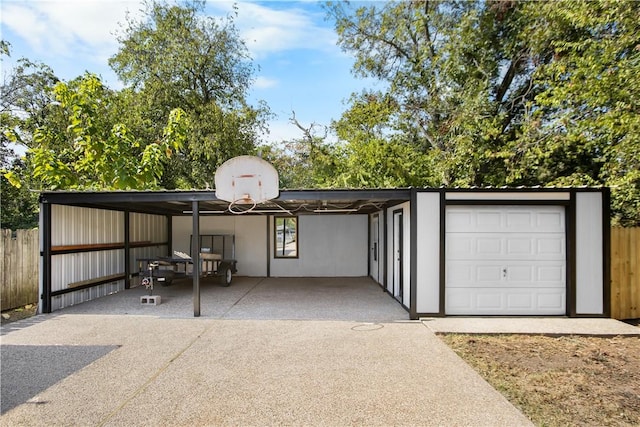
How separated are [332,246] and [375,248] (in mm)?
1611

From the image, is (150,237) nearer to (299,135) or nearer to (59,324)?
(59,324)

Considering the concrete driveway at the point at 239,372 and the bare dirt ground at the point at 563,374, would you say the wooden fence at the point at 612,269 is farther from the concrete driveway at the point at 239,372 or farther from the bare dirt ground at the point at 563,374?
the bare dirt ground at the point at 563,374

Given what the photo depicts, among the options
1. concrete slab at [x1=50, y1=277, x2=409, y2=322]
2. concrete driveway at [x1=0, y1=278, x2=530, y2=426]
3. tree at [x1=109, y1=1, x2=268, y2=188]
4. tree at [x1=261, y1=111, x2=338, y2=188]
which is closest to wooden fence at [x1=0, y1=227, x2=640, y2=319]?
concrete slab at [x1=50, y1=277, x2=409, y2=322]

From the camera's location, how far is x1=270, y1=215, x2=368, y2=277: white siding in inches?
468

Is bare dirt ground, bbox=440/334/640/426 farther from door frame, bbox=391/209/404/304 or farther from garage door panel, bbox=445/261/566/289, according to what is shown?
door frame, bbox=391/209/404/304

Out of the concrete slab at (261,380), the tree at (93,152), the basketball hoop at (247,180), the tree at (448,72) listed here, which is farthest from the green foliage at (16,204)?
the tree at (448,72)

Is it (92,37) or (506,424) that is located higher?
(92,37)

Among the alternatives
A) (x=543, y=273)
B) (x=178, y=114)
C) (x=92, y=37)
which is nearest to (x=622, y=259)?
(x=543, y=273)

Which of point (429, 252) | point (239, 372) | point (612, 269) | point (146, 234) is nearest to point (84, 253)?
point (146, 234)

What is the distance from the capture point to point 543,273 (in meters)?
6.58

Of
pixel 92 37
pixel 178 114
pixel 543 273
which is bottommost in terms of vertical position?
pixel 543 273

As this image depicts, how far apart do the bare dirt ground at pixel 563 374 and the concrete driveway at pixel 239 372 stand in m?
0.27

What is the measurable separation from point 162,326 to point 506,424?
5010mm

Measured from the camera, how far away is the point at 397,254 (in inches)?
314
